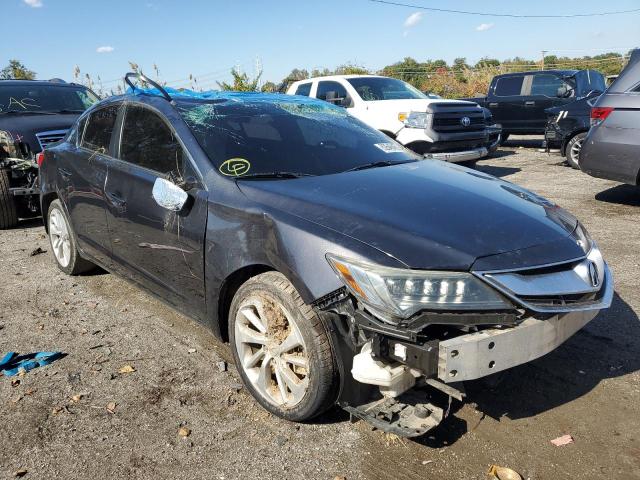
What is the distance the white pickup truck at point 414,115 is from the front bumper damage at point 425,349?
580 cm

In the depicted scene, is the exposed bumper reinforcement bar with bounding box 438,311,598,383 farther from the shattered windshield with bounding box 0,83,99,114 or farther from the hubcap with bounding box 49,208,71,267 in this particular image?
the shattered windshield with bounding box 0,83,99,114

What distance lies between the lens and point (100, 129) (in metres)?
4.29

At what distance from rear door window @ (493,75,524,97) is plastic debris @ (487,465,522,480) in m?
12.9

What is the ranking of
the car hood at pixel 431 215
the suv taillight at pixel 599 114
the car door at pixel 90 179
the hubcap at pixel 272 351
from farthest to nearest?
the suv taillight at pixel 599 114
the car door at pixel 90 179
the hubcap at pixel 272 351
the car hood at pixel 431 215

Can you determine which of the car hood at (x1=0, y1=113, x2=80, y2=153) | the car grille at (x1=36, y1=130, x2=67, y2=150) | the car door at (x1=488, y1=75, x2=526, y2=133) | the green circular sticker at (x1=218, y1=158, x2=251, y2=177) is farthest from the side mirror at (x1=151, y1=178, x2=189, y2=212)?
the car door at (x1=488, y1=75, x2=526, y2=133)

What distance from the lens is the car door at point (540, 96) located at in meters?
13.0

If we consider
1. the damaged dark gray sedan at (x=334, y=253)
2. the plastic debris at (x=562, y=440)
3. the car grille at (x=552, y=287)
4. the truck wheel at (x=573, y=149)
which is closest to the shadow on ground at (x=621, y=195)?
the truck wheel at (x=573, y=149)

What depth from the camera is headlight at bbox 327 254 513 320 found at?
218 centimetres

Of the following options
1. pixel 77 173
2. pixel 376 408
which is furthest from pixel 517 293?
pixel 77 173

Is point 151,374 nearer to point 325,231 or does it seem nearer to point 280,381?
point 280,381

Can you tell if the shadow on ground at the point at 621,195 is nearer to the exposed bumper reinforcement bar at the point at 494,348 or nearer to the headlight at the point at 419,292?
the exposed bumper reinforcement bar at the point at 494,348

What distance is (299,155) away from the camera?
338cm

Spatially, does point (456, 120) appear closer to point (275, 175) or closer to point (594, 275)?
point (275, 175)

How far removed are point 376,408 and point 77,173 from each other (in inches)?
126
